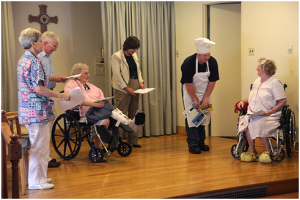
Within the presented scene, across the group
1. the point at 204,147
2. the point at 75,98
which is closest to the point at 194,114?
the point at 204,147

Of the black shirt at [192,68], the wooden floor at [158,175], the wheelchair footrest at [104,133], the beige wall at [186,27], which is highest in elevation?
the beige wall at [186,27]

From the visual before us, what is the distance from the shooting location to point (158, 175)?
3367 mm

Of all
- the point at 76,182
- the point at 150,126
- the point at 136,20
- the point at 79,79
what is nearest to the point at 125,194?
the point at 76,182

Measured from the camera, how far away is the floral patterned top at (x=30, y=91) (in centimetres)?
282

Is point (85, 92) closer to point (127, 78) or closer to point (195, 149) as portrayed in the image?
point (127, 78)

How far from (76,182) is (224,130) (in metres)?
2.93

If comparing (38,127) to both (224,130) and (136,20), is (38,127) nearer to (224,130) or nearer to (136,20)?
(136,20)

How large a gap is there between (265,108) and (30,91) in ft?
7.85

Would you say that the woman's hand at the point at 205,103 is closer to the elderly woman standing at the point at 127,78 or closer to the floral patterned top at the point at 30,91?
the elderly woman standing at the point at 127,78

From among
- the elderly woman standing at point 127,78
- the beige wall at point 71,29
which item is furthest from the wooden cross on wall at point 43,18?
the elderly woman standing at point 127,78

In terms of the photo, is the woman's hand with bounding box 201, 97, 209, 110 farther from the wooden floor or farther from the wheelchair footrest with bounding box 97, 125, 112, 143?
the wheelchair footrest with bounding box 97, 125, 112, 143

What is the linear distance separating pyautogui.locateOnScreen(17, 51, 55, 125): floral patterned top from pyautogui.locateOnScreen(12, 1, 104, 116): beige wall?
2.73 metres

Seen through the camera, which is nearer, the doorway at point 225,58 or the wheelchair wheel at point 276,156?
the wheelchair wheel at point 276,156

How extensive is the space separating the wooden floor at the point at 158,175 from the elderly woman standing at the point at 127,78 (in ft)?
2.04
